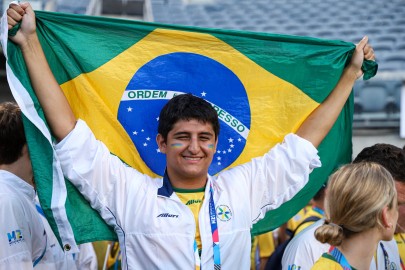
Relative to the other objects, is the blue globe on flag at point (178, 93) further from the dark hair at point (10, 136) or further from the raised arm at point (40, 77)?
the dark hair at point (10, 136)

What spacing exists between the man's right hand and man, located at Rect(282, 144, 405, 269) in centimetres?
173

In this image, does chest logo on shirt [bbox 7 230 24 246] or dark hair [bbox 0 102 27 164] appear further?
dark hair [bbox 0 102 27 164]

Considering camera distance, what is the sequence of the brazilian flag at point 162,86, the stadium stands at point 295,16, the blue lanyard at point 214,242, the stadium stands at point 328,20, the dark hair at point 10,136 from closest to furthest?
1. the blue lanyard at point 214,242
2. the brazilian flag at point 162,86
3. the dark hair at point 10,136
4. the stadium stands at point 328,20
5. the stadium stands at point 295,16

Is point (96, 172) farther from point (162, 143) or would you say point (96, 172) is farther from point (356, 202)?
point (356, 202)

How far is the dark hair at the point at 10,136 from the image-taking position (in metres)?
3.24

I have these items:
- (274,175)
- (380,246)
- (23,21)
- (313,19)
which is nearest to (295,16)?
(313,19)

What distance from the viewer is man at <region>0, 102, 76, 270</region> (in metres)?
3.02

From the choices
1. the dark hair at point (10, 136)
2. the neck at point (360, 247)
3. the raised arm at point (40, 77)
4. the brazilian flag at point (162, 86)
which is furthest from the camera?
the dark hair at point (10, 136)

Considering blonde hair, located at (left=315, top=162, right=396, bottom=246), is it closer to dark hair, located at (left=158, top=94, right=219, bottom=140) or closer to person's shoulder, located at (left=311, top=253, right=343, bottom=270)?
person's shoulder, located at (left=311, top=253, right=343, bottom=270)

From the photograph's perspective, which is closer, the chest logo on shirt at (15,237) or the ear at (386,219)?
the ear at (386,219)

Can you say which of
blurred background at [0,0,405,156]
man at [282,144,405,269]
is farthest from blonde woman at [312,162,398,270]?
blurred background at [0,0,405,156]

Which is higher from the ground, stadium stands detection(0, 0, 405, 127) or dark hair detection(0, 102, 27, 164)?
stadium stands detection(0, 0, 405, 127)

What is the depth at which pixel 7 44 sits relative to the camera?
2932 millimetres

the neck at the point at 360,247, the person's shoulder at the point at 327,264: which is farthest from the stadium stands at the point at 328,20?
the person's shoulder at the point at 327,264
